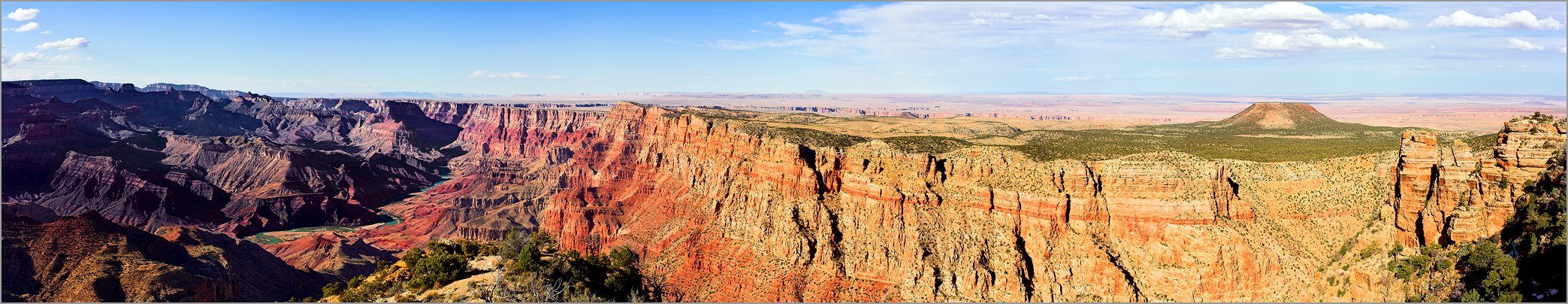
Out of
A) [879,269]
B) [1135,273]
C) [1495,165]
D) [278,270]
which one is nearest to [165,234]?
[278,270]

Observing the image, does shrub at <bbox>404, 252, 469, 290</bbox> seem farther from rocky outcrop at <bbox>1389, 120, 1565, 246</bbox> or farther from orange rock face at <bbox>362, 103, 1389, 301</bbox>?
rocky outcrop at <bbox>1389, 120, 1565, 246</bbox>

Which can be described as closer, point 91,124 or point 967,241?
point 967,241

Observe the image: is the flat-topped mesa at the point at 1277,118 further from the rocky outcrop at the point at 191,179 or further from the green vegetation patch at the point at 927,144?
the rocky outcrop at the point at 191,179

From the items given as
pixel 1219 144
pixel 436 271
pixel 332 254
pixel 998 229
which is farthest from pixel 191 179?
pixel 1219 144

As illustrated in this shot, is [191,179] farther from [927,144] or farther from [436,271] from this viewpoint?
[927,144]

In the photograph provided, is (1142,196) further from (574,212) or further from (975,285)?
(574,212)

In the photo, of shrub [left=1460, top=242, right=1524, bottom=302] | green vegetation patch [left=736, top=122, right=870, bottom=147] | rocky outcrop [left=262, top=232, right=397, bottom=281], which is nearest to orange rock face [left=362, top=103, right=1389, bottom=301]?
green vegetation patch [left=736, top=122, right=870, bottom=147]
